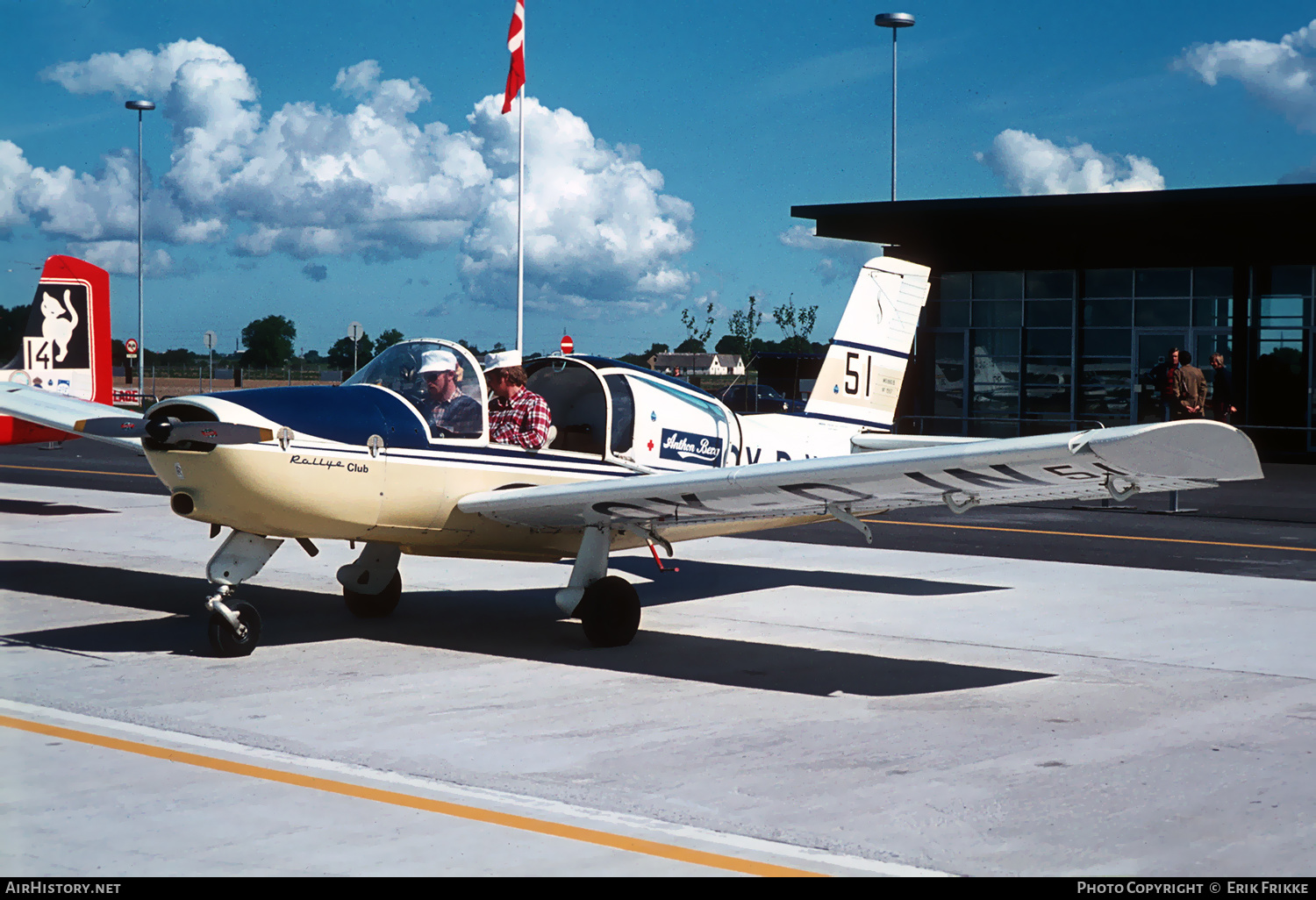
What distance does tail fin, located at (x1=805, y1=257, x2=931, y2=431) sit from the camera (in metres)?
10.3

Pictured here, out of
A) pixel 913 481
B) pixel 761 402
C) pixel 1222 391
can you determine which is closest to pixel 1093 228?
pixel 1222 391

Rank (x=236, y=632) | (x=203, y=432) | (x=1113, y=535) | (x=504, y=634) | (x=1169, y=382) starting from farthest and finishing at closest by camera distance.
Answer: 1. (x=1169, y=382)
2. (x=1113, y=535)
3. (x=504, y=634)
4. (x=236, y=632)
5. (x=203, y=432)

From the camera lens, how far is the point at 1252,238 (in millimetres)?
28281

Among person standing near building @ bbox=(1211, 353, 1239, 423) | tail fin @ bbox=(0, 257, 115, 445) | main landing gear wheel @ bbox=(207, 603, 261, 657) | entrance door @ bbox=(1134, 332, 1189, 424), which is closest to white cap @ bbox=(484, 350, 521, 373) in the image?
main landing gear wheel @ bbox=(207, 603, 261, 657)

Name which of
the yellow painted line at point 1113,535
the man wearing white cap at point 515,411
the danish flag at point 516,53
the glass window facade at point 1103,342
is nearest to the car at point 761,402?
the glass window facade at point 1103,342

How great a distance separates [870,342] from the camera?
10.5 m

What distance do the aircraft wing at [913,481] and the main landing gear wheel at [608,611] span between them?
0.42 m

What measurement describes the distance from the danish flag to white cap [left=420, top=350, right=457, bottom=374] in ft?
59.6

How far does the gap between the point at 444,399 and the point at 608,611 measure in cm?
170

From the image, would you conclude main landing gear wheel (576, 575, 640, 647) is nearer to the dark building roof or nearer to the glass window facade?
the glass window facade

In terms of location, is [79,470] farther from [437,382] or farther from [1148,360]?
[1148,360]

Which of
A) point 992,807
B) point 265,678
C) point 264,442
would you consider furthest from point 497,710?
point 992,807

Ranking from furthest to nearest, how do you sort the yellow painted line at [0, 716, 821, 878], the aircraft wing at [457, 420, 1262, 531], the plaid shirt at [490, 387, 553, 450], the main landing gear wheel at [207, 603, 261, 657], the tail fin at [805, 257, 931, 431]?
the tail fin at [805, 257, 931, 431]
the plaid shirt at [490, 387, 553, 450]
the main landing gear wheel at [207, 603, 261, 657]
the aircraft wing at [457, 420, 1262, 531]
the yellow painted line at [0, 716, 821, 878]

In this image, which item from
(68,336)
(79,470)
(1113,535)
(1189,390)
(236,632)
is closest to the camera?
(236,632)
